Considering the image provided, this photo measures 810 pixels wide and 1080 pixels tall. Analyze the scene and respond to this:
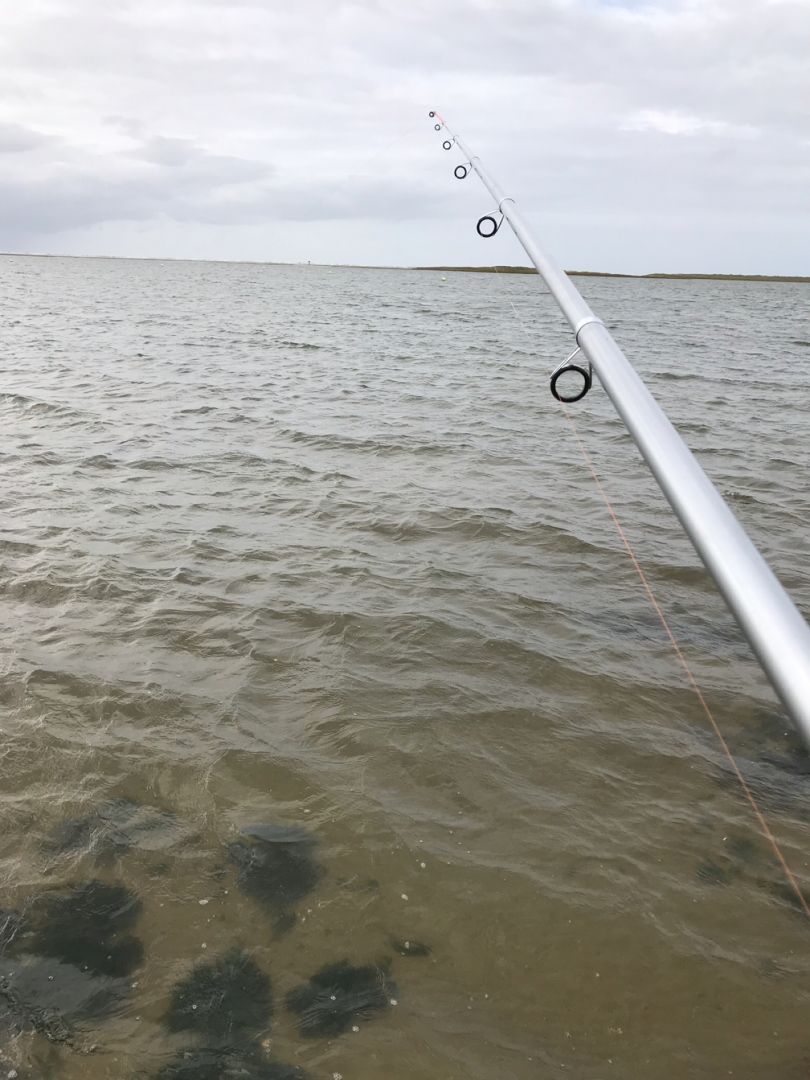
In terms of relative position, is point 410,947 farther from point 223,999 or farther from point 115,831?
point 115,831

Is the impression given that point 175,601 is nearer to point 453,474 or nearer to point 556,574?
point 556,574

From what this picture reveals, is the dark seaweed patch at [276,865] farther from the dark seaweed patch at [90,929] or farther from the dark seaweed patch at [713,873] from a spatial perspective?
the dark seaweed patch at [713,873]

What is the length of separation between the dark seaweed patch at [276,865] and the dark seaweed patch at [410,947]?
0.50 m

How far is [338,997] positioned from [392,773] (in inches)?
57.3

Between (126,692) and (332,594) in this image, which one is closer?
(126,692)

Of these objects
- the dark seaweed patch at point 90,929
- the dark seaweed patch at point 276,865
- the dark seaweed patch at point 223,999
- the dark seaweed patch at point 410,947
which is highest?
the dark seaweed patch at point 90,929

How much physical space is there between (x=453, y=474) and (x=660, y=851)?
6.96m

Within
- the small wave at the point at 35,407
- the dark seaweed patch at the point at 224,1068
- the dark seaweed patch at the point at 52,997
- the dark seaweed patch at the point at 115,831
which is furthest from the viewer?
the small wave at the point at 35,407

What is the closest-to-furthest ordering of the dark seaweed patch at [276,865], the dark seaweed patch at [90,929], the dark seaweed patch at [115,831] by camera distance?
the dark seaweed patch at [90,929] → the dark seaweed patch at [276,865] → the dark seaweed patch at [115,831]

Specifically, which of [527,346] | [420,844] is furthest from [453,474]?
→ [527,346]

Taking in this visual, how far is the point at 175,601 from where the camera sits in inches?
255

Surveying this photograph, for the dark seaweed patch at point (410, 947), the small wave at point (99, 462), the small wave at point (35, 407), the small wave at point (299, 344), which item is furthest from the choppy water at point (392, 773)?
the small wave at point (299, 344)

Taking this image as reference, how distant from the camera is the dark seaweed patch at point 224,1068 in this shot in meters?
2.89

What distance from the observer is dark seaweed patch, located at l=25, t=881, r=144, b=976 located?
130 inches
